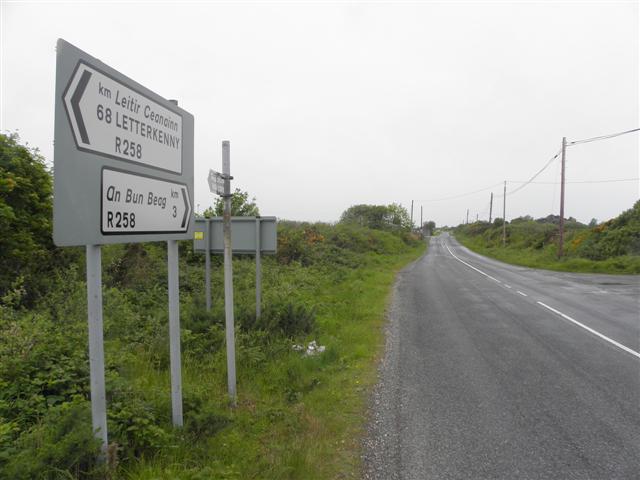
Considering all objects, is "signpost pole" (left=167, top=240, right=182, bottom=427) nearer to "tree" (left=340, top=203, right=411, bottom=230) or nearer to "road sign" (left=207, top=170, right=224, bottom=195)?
"road sign" (left=207, top=170, right=224, bottom=195)

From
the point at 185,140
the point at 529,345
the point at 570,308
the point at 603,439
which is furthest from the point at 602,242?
the point at 185,140

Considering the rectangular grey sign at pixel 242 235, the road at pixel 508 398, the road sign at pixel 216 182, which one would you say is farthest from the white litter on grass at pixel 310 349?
the road sign at pixel 216 182

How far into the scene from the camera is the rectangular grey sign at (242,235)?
16.8 feet

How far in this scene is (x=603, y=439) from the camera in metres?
3.42

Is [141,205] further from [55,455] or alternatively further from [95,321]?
[55,455]

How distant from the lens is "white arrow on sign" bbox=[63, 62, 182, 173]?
1.94 metres

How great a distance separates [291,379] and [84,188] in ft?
11.8

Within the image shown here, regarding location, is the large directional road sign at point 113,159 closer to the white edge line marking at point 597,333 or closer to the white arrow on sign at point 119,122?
the white arrow on sign at point 119,122

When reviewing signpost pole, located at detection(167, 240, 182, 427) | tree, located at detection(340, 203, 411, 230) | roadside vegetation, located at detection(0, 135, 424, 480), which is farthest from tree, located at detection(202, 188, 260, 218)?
tree, located at detection(340, 203, 411, 230)

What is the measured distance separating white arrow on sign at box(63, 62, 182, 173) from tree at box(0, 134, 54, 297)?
182 inches

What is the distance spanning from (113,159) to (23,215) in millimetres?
5689

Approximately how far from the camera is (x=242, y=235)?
5.21 meters

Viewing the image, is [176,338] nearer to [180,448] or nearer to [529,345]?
[180,448]

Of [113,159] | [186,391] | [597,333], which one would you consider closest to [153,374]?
[186,391]
